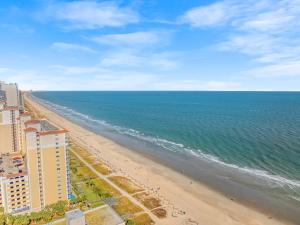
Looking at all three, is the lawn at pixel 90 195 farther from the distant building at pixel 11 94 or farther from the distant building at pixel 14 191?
the distant building at pixel 11 94

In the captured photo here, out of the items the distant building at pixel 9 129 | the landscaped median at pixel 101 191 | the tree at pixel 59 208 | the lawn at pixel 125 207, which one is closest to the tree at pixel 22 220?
the tree at pixel 59 208

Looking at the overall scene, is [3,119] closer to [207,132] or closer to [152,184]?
[152,184]

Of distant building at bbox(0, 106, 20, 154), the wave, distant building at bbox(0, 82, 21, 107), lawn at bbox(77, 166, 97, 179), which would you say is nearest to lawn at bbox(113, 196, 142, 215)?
lawn at bbox(77, 166, 97, 179)

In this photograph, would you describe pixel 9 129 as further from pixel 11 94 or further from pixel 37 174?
pixel 11 94

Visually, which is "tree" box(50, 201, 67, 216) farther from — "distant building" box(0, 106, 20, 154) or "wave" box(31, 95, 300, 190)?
"wave" box(31, 95, 300, 190)

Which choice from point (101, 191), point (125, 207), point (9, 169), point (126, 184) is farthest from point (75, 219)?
point (126, 184)
